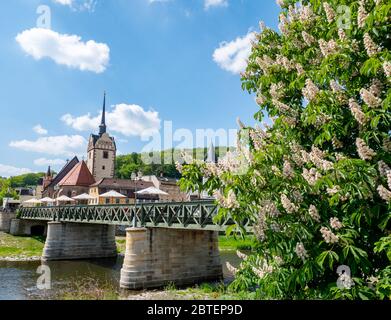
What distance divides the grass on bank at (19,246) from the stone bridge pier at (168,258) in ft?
71.5

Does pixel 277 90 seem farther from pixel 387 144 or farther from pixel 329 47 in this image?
pixel 387 144

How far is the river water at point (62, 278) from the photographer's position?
65.7ft

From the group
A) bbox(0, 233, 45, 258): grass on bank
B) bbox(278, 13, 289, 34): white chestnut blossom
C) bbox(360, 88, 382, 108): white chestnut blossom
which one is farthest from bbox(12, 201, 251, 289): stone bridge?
bbox(0, 233, 45, 258): grass on bank

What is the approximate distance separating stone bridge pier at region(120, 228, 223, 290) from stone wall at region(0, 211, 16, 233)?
36807 millimetres

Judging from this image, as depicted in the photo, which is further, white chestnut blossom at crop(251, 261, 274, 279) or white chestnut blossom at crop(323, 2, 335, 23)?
white chestnut blossom at crop(251, 261, 274, 279)

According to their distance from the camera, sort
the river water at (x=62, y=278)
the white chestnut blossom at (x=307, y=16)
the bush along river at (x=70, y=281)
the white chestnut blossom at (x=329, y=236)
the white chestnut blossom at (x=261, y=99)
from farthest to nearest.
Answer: the river water at (x=62, y=278)
the bush along river at (x=70, y=281)
the white chestnut blossom at (x=261, y=99)
the white chestnut blossom at (x=307, y=16)
the white chestnut blossom at (x=329, y=236)

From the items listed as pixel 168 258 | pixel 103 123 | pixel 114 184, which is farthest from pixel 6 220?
pixel 103 123

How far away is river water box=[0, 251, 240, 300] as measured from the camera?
20016 millimetres

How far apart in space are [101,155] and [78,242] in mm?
43425

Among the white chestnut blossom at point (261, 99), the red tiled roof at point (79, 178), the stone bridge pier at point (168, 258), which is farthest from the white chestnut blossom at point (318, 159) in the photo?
the red tiled roof at point (79, 178)

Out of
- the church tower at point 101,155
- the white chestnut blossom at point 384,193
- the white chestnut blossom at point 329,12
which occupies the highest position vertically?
the church tower at point 101,155

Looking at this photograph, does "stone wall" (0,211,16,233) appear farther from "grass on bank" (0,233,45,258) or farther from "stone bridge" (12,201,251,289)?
"stone bridge" (12,201,251,289)

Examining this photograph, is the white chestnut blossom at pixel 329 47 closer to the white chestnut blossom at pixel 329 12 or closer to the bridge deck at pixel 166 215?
the white chestnut blossom at pixel 329 12
